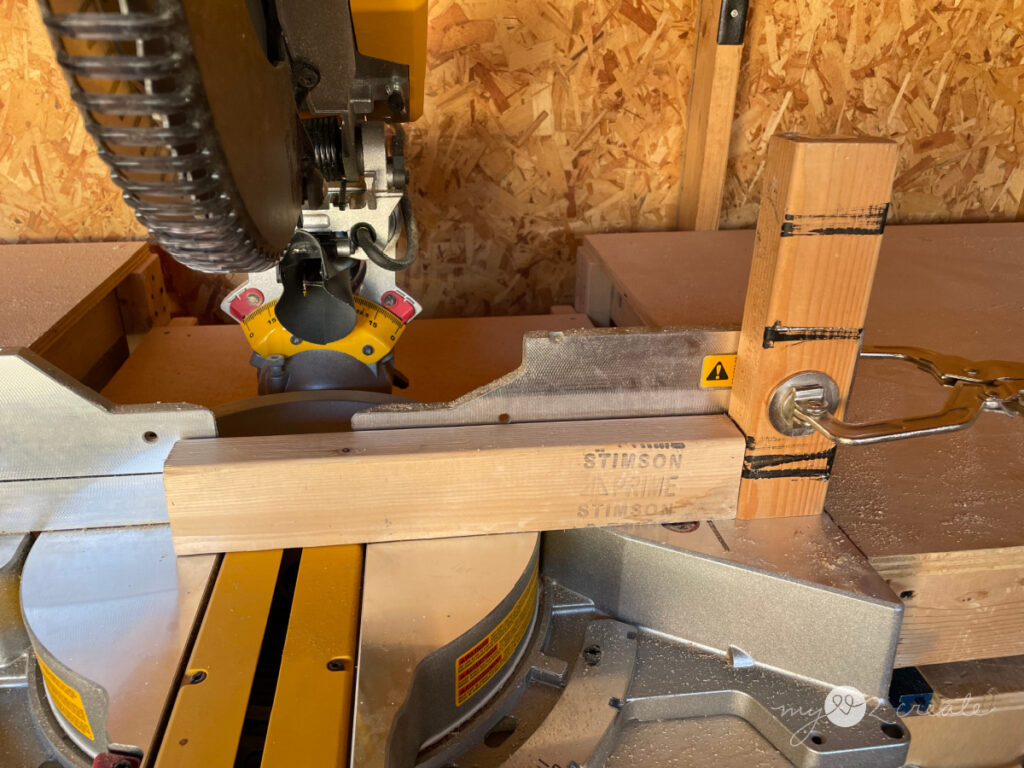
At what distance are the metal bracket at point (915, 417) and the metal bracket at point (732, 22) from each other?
3.23 feet

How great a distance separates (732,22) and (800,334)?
3.52 ft

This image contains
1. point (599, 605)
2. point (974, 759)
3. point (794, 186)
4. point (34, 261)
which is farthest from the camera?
point (34, 261)

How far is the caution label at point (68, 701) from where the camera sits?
71 centimetres

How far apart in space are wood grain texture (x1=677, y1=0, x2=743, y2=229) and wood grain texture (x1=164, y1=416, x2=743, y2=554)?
3.37ft

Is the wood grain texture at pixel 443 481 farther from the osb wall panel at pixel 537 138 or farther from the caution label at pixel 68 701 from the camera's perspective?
the osb wall panel at pixel 537 138

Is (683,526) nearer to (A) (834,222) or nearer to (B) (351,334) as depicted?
(A) (834,222)

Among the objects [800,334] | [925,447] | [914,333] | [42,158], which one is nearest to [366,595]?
[800,334]

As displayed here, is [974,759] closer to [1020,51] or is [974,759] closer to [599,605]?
[599,605]

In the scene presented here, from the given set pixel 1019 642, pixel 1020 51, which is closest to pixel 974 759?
pixel 1019 642

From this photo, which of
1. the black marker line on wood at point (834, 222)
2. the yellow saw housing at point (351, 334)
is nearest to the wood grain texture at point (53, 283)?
the yellow saw housing at point (351, 334)

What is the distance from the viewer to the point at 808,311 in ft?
2.56

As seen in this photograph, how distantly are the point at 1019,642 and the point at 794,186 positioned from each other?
2.16ft

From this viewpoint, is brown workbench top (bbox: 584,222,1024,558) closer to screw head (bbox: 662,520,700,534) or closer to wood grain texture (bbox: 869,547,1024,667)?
wood grain texture (bbox: 869,547,1024,667)

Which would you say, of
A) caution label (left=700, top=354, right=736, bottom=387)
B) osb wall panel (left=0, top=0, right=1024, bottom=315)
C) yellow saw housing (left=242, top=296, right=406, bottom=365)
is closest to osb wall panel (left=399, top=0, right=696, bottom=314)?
osb wall panel (left=0, top=0, right=1024, bottom=315)
